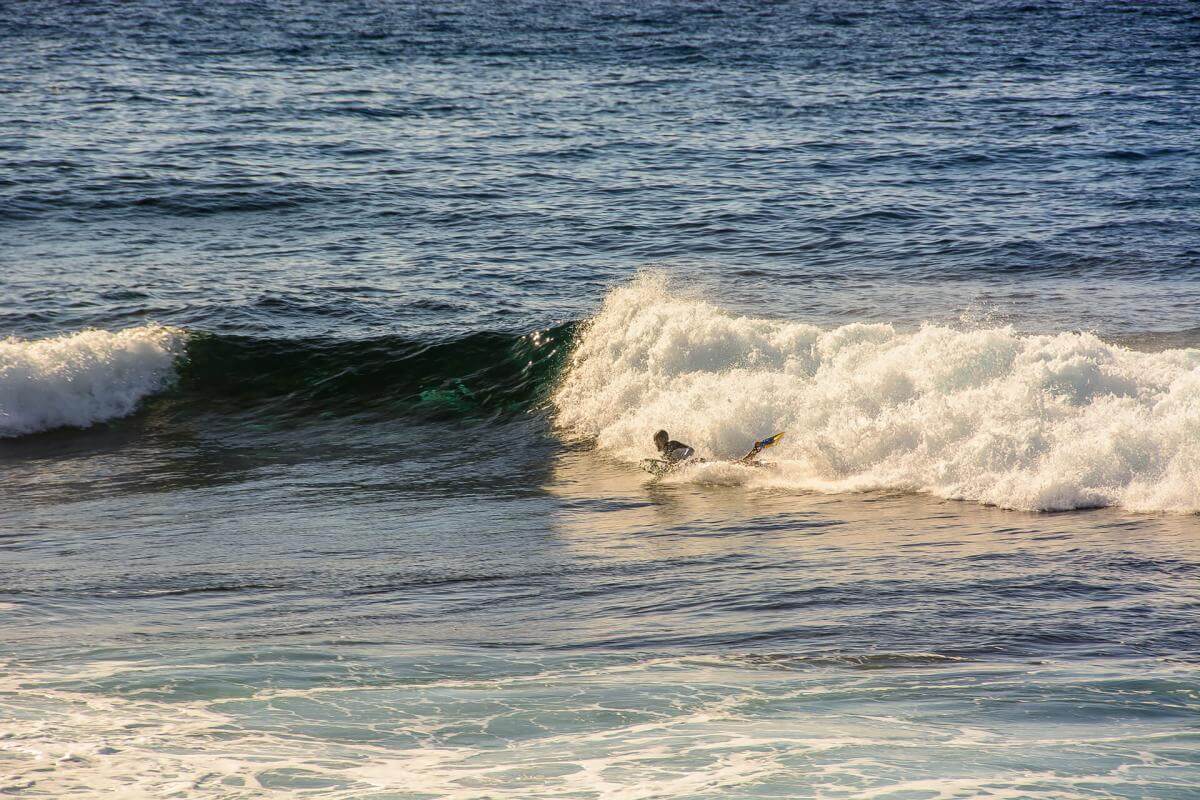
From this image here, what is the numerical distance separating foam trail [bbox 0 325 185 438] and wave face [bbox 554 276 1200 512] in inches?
189

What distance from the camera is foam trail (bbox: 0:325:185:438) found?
551 inches

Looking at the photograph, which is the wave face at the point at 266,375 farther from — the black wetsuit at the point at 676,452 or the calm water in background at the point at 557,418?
the black wetsuit at the point at 676,452

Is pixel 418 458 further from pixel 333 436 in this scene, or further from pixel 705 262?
pixel 705 262

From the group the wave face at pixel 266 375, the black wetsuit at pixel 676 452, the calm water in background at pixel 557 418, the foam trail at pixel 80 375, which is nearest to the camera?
the calm water in background at pixel 557 418

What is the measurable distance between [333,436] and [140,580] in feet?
16.7

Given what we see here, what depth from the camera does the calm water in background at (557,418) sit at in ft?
A: 18.1

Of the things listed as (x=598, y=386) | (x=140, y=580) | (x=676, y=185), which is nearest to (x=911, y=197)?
(x=676, y=185)

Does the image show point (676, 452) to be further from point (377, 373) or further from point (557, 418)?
point (377, 373)

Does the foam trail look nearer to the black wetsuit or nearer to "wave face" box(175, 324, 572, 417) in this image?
"wave face" box(175, 324, 572, 417)

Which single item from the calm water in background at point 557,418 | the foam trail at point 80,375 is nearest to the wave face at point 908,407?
the calm water in background at point 557,418

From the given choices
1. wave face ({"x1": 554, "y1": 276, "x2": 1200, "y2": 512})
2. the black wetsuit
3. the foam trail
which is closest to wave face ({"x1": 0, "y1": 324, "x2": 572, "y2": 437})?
the foam trail

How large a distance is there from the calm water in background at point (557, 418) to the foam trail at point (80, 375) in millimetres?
52

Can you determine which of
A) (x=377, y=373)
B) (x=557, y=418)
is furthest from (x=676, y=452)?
(x=377, y=373)

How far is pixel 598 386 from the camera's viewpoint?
45.3 feet
